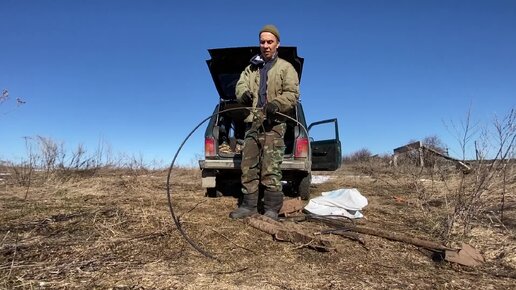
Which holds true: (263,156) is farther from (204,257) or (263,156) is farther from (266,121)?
(204,257)

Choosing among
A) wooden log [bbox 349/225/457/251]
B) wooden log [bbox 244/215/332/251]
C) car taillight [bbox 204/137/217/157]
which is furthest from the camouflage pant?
car taillight [bbox 204/137/217/157]

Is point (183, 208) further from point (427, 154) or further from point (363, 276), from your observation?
point (427, 154)

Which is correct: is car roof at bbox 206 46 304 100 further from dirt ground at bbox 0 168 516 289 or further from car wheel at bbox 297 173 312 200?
dirt ground at bbox 0 168 516 289

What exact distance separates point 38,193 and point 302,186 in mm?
3819

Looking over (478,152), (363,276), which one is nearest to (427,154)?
(478,152)

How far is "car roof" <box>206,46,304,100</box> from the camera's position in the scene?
5871mm

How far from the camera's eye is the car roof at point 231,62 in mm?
5871

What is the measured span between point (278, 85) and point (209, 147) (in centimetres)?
150

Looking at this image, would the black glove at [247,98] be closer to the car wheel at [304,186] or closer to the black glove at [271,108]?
the black glove at [271,108]

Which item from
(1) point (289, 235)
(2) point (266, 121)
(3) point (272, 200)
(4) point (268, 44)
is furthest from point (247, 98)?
(1) point (289, 235)

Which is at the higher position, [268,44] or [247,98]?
[268,44]

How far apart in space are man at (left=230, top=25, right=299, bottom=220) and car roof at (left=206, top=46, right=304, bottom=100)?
113 centimetres

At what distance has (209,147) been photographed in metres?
5.57

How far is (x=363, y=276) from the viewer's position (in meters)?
2.73
